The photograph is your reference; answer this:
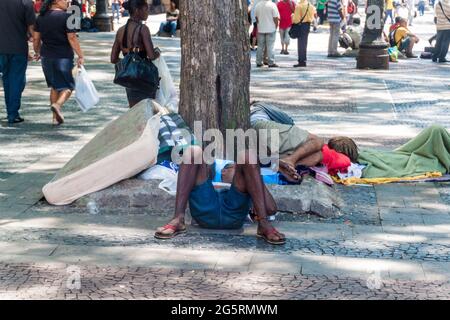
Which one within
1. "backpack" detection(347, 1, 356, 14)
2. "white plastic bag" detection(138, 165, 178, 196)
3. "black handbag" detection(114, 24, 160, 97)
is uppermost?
"black handbag" detection(114, 24, 160, 97)

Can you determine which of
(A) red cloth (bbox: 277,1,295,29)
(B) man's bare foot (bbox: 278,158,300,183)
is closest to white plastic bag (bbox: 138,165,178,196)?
(B) man's bare foot (bbox: 278,158,300,183)

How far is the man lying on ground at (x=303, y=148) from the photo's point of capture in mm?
8289

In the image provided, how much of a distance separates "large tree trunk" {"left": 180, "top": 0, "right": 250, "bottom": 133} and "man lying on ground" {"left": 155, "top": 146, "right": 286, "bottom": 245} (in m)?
1.30

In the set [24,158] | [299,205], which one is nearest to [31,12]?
[24,158]

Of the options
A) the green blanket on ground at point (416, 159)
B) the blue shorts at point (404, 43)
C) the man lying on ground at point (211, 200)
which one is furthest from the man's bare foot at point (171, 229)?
the blue shorts at point (404, 43)

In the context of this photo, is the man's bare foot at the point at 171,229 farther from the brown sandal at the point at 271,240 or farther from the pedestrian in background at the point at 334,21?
the pedestrian in background at the point at 334,21

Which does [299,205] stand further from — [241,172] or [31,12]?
[31,12]

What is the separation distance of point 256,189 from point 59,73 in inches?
205

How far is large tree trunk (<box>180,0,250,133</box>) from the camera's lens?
798cm

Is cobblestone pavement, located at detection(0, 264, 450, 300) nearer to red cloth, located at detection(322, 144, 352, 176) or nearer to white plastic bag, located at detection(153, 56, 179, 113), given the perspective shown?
red cloth, located at detection(322, 144, 352, 176)

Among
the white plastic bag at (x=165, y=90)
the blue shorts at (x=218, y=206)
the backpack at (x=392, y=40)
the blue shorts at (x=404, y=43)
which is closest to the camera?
the blue shorts at (x=218, y=206)

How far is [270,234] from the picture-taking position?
6.59 metres

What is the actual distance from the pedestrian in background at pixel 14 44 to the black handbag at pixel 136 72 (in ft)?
7.39

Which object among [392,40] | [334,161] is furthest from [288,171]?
[392,40]
